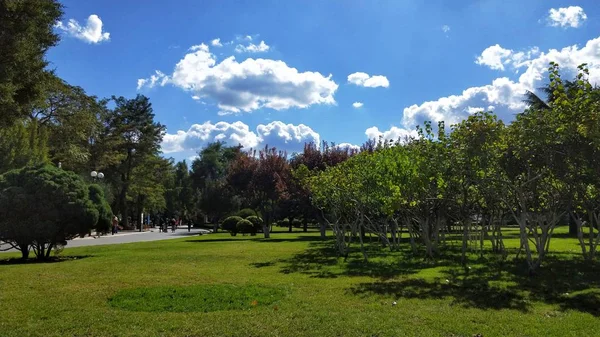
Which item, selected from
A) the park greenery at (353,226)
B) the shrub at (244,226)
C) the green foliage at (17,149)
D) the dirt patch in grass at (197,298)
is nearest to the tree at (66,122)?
the green foliage at (17,149)

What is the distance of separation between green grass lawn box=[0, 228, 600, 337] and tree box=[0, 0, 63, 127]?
4057 millimetres

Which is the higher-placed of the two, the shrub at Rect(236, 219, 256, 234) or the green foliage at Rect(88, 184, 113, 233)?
the green foliage at Rect(88, 184, 113, 233)

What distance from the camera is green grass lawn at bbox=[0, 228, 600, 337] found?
21.6ft

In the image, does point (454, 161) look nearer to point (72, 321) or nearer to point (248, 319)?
point (248, 319)

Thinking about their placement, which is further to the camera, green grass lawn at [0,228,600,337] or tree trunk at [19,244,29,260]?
tree trunk at [19,244,29,260]

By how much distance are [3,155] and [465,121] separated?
99.5ft

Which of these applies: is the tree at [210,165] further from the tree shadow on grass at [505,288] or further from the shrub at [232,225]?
the tree shadow on grass at [505,288]

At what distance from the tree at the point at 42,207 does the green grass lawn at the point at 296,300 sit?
213cm

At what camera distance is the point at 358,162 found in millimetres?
17031

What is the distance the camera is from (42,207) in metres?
15.6

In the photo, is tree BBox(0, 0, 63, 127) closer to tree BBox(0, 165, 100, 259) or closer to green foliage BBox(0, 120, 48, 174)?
tree BBox(0, 165, 100, 259)

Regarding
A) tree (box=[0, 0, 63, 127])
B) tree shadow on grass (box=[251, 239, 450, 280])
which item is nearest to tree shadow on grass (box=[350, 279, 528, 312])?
tree shadow on grass (box=[251, 239, 450, 280])

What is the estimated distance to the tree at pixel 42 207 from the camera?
15383 mm

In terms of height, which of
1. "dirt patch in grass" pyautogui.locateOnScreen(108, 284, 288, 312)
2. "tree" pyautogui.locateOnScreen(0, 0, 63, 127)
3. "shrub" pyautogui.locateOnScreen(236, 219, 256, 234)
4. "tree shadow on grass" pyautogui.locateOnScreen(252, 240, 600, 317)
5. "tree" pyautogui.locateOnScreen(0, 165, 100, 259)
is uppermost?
"tree" pyautogui.locateOnScreen(0, 0, 63, 127)
